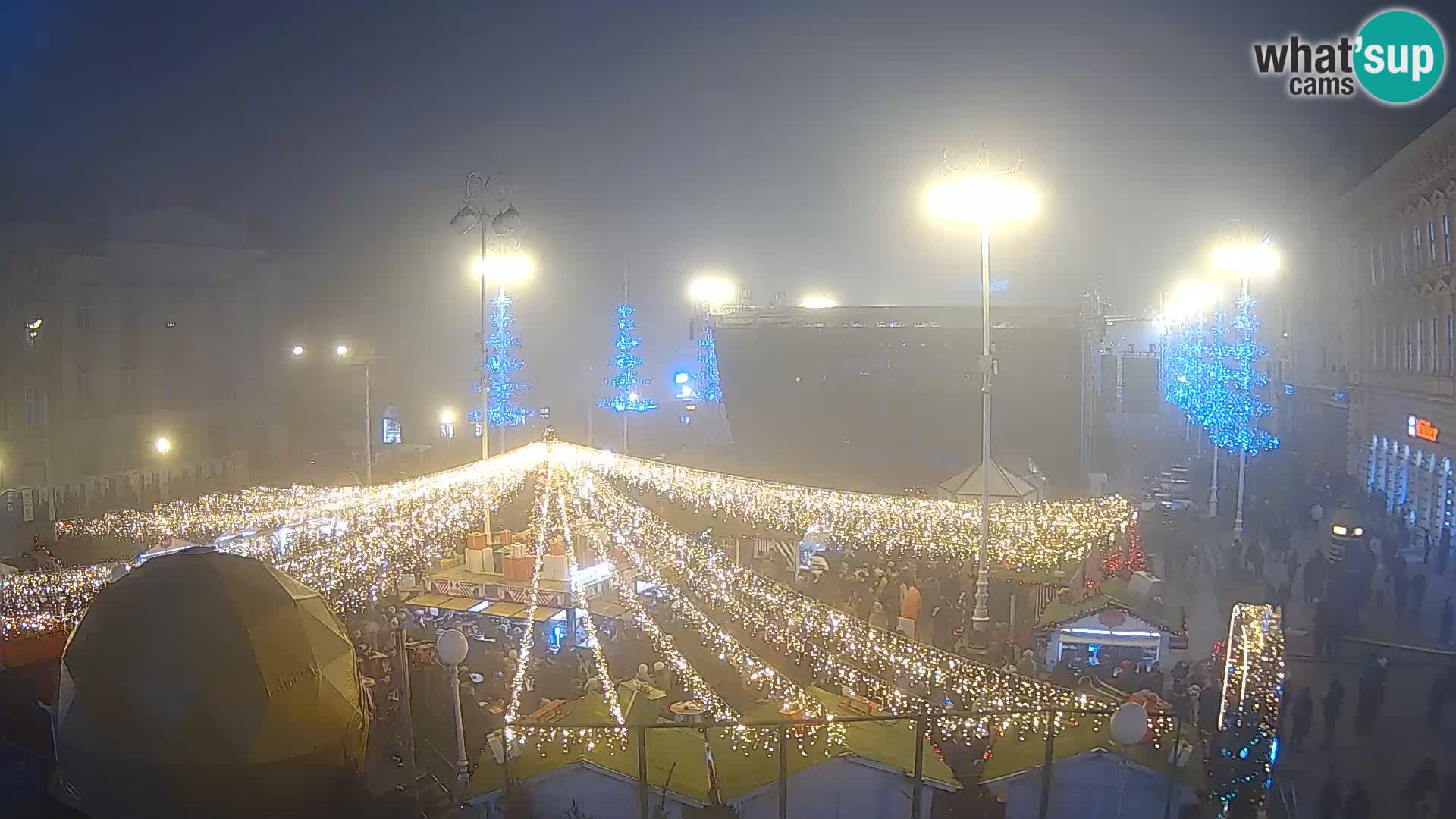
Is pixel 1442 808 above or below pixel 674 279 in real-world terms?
below

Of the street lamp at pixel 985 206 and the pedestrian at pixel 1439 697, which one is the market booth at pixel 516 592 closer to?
the street lamp at pixel 985 206

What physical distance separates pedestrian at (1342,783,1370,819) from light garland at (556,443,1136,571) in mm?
6234

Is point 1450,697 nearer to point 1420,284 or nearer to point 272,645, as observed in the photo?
point 272,645

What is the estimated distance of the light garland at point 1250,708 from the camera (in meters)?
5.94

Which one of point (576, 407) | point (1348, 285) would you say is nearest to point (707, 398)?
point (576, 407)

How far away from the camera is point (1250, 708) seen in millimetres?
6605

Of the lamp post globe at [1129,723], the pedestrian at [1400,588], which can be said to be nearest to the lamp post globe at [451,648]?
the lamp post globe at [1129,723]

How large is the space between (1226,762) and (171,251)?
114 ft

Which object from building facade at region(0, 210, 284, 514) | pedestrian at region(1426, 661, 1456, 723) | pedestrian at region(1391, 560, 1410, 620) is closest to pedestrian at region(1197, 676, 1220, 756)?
pedestrian at region(1426, 661, 1456, 723)

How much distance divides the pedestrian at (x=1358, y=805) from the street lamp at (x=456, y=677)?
7647 mm

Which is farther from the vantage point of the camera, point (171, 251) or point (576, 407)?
point (576, 407)

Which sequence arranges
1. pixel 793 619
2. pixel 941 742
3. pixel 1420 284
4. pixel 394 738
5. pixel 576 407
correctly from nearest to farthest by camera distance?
pixel 941 742
pixel 394 738
pixel 793 619
pixel 1420 284
pixel 576 407

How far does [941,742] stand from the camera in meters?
8.56

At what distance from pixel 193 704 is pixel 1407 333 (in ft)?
94.0
